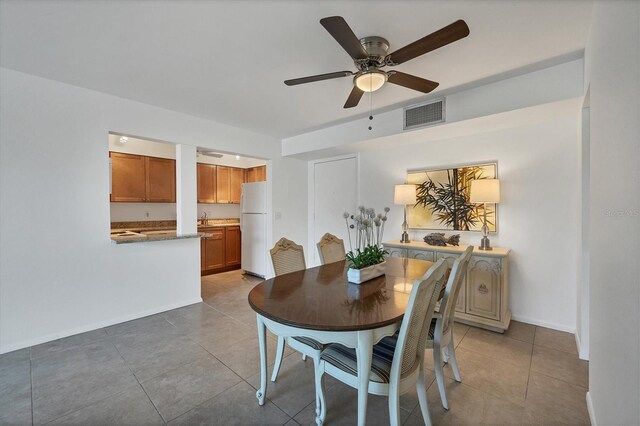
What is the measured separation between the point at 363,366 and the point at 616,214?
1208 millimetres

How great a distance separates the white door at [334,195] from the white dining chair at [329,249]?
5.20ft

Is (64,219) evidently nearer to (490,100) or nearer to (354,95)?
(354,95)

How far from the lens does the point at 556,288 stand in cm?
282

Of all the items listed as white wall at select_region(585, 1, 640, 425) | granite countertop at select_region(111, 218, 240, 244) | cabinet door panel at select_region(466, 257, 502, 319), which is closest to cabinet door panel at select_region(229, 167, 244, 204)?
granite countertop at select_region(111, 218, 240, 244)

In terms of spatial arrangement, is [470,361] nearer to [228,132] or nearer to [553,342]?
[553,342]

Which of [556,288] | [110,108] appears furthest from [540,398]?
[110,108]

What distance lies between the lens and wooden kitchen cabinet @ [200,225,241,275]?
5012 millimetres

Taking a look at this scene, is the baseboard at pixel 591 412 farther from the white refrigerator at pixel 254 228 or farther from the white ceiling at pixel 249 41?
the white refrigerator at pixel 254 228

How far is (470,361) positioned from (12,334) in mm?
3960

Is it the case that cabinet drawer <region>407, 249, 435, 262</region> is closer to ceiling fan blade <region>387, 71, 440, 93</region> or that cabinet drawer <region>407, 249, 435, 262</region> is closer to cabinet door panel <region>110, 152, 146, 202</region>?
ceiling fan blade <region>387, 71, 440, 93</region>

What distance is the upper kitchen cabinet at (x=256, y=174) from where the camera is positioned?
5594 millimetres

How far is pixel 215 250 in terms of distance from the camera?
5.17m

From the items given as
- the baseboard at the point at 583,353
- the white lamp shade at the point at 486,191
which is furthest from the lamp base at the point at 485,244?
the baseboard at the point at 583,353

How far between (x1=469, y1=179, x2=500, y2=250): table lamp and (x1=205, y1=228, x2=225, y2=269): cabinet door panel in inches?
165
